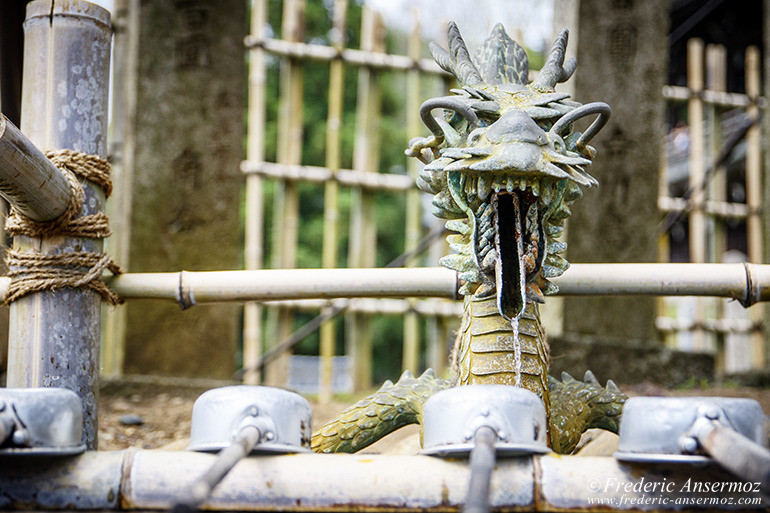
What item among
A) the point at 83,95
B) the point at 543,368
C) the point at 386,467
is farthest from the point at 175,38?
the point at 386,467

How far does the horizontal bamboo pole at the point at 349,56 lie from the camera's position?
495 centimetres

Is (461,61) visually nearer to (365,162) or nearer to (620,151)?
(620,151)

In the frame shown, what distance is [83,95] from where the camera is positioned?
1765 millimetres

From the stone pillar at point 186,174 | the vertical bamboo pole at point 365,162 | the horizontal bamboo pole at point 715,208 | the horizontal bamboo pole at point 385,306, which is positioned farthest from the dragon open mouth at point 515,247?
the horizontal bamboo pole at point 715,208

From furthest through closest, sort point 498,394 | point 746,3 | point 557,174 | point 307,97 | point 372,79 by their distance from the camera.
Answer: point 307,97 < point 746,3 < point 372,79 < point 557,174 < point 498,394

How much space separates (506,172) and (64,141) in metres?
1.00

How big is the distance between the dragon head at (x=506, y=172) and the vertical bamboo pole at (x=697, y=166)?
4641mm

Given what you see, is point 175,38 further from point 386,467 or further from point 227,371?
point 386,467

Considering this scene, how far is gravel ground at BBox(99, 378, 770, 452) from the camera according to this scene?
10.0 ft

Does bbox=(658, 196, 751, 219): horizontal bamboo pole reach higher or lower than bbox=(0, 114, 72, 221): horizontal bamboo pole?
higher

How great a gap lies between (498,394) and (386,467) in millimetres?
189

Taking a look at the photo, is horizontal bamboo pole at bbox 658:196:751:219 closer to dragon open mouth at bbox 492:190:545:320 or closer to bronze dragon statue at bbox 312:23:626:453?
bronze dragon statue at bbox 312:23:626:453

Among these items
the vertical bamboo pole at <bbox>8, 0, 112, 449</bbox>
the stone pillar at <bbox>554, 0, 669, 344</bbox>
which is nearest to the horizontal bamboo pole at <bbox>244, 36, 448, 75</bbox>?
the stone pillar at <bbox>554, 0, 669, 344</bbox>

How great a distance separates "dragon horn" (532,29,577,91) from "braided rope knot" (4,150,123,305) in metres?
1.02
